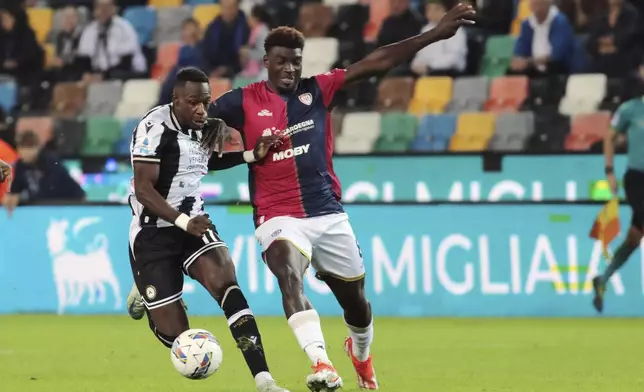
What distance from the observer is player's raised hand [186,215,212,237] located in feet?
22.8

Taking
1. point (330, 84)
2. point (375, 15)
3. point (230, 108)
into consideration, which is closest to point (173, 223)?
point (230, 108)

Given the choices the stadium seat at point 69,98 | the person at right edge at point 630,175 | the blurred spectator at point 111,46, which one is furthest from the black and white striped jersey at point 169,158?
the blurred spectator at point 111,46

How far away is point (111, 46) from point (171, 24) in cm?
110

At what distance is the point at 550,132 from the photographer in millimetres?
15461

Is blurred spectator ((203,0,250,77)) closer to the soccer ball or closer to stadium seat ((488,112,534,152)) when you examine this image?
stadium seat ((488,112,534,152))

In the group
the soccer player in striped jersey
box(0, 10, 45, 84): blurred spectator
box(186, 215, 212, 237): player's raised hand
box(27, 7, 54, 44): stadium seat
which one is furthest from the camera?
box(27, 7, 54, 44): stadium seat

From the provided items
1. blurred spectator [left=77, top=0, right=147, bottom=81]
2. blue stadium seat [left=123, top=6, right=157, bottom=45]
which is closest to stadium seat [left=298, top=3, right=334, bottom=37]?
blurred spectator [left=77, top=0, right=147, bottom=81]

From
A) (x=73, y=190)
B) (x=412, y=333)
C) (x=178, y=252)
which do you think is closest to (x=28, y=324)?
(x=73, y=190)

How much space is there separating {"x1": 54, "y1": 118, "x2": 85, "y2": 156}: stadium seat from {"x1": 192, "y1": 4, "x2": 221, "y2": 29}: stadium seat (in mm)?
2529

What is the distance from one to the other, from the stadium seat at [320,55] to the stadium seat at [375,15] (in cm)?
57

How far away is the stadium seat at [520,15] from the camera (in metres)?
17.3

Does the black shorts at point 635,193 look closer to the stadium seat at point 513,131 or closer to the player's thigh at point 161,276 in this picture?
the stadium seat at point 513,131

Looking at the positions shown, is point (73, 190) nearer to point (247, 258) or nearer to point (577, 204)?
point (247, 258)

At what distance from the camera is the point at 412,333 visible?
12297 mm
